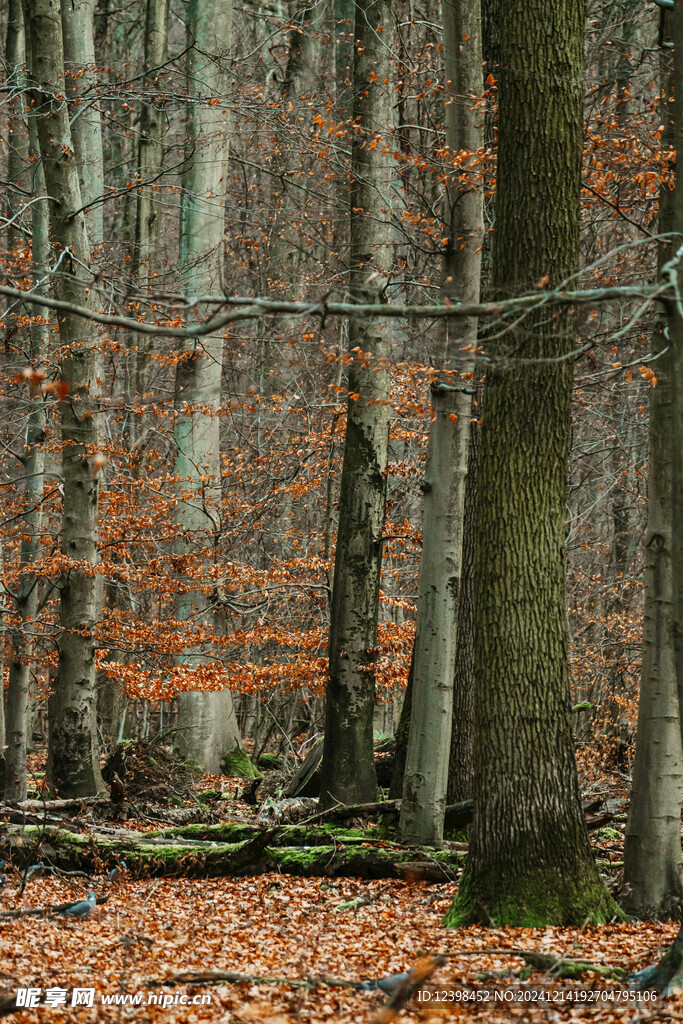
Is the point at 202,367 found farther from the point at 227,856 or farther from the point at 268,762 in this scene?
the point at 227,856

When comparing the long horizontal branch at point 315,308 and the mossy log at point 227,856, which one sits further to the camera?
the mossy log at point 227,856

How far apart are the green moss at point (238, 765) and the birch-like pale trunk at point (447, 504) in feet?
19.9

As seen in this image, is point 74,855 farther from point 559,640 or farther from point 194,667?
point 559,640

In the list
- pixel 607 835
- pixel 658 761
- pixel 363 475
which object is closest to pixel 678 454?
pixel 658 761

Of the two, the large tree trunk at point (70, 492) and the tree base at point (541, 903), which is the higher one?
the large tree trunk at point (70, 492)

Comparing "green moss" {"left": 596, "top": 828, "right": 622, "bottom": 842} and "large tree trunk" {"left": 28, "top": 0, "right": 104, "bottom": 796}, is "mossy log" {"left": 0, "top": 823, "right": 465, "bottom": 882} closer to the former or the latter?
"large tree trunk" {"left": 28, "top": 0, "right": 104, "bottom": 796}

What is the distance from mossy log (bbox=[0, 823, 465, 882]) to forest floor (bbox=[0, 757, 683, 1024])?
0.12 m

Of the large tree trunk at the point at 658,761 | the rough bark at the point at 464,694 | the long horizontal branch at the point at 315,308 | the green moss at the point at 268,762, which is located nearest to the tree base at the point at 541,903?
the large tree trunk at the point at 658,761

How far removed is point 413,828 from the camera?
7863 millimetres

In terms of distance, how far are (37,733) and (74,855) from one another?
46.9ft

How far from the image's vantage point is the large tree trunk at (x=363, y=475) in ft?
30.8

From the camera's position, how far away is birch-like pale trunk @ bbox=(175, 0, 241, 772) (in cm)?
1242

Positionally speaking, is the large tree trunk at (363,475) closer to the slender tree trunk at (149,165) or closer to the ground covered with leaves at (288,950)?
the ground covered with leaves at (288,950)

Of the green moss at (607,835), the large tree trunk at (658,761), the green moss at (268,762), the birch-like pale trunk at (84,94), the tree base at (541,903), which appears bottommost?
the green moss at (268,762)
